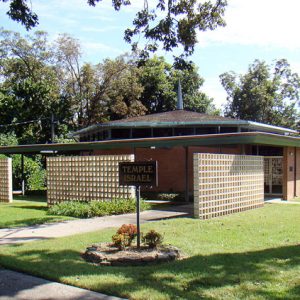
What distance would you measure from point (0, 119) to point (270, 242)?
104 ft

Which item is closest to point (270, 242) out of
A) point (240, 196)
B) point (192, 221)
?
point (192, 221)

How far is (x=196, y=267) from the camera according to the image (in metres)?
6.94

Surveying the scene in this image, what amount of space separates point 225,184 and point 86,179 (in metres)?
5.58

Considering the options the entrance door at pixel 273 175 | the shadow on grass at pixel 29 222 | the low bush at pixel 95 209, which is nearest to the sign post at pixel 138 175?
the shadow on grass at pixel 29 222

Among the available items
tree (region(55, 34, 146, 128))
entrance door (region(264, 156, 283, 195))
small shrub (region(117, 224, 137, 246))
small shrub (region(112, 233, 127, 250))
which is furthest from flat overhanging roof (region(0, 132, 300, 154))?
tree (region(55, 34, 146, 128))

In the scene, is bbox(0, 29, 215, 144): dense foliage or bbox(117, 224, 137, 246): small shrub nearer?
bbox(117, 224, 137, 246): small shrub

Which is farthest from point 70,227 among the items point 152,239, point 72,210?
point 152,239

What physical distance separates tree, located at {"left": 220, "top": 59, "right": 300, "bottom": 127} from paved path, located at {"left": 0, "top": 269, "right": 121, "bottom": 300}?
41.4m

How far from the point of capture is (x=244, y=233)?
33.6ft

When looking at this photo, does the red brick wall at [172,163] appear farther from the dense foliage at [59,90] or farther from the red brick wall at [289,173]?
the dense foliage at [59,90]

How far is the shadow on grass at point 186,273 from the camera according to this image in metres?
5.78

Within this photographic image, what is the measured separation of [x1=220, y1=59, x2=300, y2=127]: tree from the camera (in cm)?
4603

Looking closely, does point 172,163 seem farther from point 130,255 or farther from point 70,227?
point 130,255

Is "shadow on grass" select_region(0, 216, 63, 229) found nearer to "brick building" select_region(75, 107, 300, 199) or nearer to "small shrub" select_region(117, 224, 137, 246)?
"small shrub" select_region(117, 224, 137, 246)
